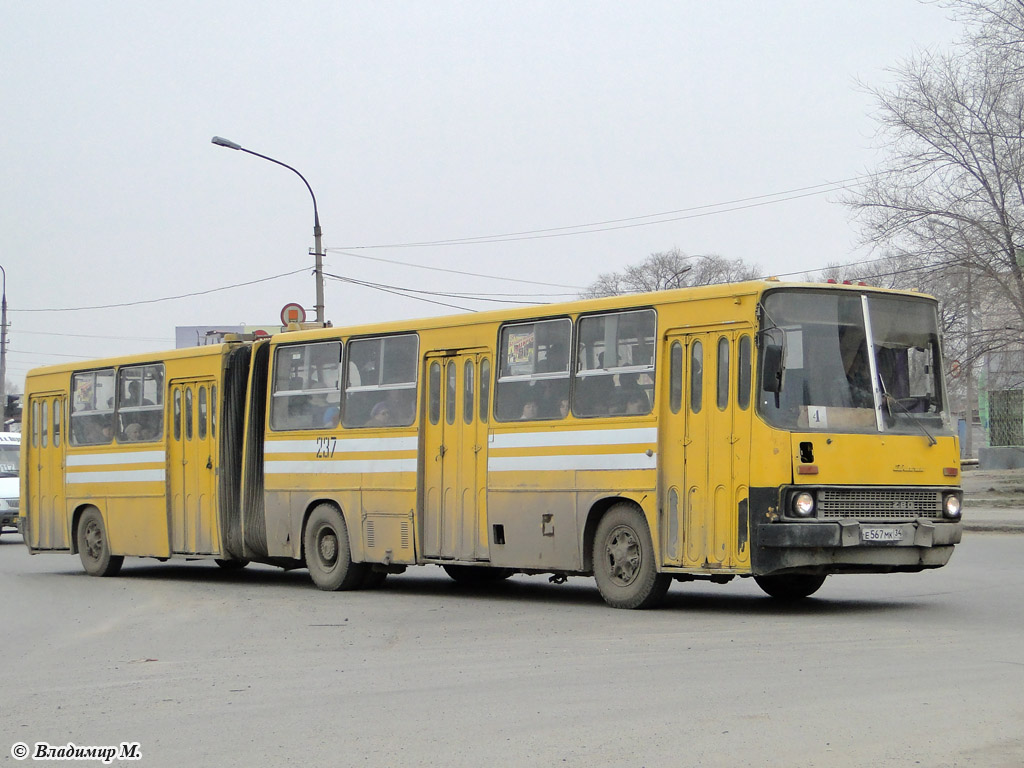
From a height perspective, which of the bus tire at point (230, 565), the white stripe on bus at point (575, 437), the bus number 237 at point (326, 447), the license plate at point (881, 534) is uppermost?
the white stripe on bus at point (575, 437)

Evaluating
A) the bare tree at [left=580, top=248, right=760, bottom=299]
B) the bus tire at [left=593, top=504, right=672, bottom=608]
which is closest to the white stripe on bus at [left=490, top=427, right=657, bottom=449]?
the bus tire at [left=593, top=504, right=672, bottom=608]

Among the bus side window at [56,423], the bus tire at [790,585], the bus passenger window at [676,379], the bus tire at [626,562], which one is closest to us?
the bus passenger window at [676,379]

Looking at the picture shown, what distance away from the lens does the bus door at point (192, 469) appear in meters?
19.2

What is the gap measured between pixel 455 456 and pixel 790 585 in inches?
151

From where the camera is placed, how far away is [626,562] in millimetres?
13828

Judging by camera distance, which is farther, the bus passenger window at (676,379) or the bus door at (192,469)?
the bus door at (192,469)

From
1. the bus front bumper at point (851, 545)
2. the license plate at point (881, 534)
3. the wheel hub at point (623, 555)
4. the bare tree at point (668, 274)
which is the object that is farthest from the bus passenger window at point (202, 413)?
the bare tree at point (668, 274)

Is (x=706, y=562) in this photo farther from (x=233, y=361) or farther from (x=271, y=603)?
(x=233, y=361)

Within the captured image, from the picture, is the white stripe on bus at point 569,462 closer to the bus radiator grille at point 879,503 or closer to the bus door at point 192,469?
the bus radiator grille at point 879,503

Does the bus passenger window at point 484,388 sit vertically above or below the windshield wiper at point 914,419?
above

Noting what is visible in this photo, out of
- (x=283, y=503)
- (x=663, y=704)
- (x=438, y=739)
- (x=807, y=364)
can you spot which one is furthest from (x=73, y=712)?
(x=283, y=503)

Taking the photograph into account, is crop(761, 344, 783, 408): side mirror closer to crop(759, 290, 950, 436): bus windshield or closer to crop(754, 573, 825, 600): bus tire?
crop(759, 290, 950, 436): bus windshield

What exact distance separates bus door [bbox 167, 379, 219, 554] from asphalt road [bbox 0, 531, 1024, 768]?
9.83ft

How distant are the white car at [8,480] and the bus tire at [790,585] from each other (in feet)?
72.3
